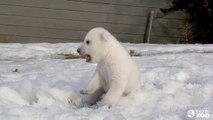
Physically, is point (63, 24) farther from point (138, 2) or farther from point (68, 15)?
point (138, 2)

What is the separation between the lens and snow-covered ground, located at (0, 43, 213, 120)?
12.2ft

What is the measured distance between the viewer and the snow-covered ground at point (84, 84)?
372 cm

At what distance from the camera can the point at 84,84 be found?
5133 mm

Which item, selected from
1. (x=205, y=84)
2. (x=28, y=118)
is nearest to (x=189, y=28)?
(x=205, y=84)

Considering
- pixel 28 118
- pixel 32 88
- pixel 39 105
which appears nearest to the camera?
pixel 28 118

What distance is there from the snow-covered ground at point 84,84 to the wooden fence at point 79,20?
12.0 feet

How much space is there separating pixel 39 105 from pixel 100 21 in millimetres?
7541

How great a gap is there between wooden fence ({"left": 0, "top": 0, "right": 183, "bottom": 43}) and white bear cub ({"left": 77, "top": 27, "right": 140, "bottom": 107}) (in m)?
6.92

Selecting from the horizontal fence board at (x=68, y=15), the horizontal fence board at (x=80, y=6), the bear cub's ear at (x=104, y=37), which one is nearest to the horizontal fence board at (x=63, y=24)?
the horizontal fence board at (x=68, y=15)

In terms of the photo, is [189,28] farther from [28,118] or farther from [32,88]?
[28,118]

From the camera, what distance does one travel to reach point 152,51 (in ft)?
29.5

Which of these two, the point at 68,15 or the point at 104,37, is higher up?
the point at 104,37

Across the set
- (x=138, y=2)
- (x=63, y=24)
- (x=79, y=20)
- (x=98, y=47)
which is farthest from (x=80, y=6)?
(x=98, y=47)

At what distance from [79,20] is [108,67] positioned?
23.7ft
